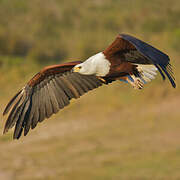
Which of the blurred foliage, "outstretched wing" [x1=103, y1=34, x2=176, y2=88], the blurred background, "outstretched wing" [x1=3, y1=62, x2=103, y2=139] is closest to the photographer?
"outstretched wing" [x1=103, y1=34, x2=176, y2=88]

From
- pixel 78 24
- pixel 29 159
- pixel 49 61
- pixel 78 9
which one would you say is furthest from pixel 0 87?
pixel 78 9

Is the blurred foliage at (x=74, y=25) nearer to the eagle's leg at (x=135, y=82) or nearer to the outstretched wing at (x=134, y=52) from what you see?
the eagle's leg at (x=135, y=82)

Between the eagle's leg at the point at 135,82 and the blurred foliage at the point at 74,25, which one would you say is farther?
the blurred foliage at the point at 74,25

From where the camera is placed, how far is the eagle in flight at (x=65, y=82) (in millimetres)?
8023

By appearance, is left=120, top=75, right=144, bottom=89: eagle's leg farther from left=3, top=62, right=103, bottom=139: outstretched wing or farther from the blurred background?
the blurred background

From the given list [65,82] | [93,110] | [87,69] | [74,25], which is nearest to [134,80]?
[87,69]

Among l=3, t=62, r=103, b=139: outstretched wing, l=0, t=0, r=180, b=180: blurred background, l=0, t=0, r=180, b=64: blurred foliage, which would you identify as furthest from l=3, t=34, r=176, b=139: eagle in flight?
l=0, t=0, r=180, b=64: blurred foliage

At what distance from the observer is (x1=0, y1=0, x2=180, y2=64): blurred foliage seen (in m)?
23.1

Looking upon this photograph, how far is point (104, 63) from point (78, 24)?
19.2 meters

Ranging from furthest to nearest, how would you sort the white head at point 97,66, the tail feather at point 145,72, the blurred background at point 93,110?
the blurred background at point 93,110 < the tail feather at point 145,72 < the white head at point 97,66

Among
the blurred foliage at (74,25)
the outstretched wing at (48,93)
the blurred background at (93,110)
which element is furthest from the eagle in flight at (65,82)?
the blurred foliage at (74,25)

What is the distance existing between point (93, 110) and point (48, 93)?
358 inches

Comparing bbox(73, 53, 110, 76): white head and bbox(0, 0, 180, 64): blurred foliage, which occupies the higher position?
bbox(0, 0, 180, 64): blurred foliage

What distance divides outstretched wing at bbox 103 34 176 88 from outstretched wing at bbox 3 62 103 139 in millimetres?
1062
